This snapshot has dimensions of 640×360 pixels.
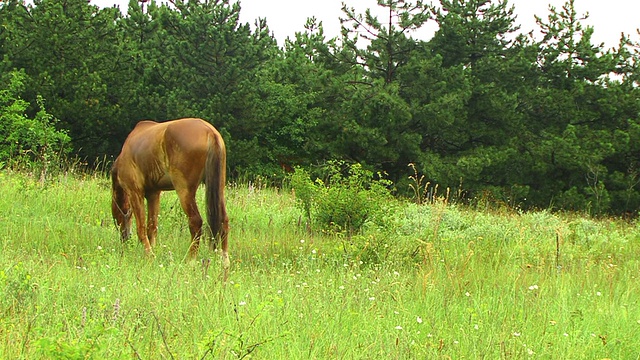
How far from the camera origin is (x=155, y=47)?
23156mm

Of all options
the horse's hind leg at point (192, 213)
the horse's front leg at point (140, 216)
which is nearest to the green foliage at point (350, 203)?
the horse's hind leg at point (192, 213)

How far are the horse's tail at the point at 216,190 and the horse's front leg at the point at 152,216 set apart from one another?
1.03 m

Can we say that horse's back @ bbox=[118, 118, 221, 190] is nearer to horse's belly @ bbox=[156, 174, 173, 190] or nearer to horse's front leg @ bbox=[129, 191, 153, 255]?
horse's belly @ bbox=[156, 174, 173, 190]

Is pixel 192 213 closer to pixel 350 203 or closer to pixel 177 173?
pixel 177 173

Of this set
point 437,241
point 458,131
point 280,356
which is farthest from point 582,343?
point 458,131

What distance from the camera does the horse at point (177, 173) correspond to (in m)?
5.60

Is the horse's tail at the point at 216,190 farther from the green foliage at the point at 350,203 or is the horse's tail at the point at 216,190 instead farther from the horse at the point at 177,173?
the green foliage at the point at 350,203

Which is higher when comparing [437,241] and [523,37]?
[523,37]

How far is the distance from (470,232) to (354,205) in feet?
5.99

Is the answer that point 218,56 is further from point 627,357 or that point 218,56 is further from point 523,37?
point 627,357

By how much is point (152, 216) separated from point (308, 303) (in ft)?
11.6

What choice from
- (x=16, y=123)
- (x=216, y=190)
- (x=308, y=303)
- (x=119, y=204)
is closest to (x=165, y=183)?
(x=216, y=190)

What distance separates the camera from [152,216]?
630cm

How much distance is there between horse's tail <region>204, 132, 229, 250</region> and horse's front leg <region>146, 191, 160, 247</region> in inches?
40.7
